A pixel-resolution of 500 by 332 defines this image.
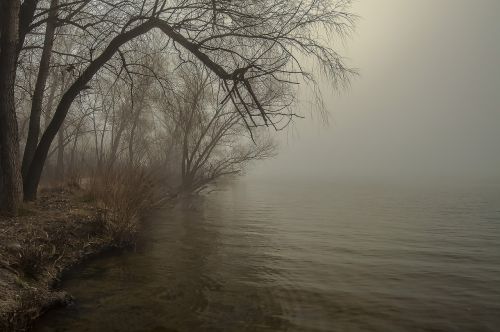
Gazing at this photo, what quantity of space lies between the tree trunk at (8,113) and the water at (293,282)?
2.37 m

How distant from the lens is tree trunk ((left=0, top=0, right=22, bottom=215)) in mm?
8609

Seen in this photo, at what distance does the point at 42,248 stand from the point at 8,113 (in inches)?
123

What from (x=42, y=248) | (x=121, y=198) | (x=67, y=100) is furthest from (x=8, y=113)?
(x=121, y=198)

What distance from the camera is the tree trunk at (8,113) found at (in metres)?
8.61

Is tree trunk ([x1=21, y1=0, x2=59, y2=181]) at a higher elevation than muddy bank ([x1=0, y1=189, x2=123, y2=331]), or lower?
higher

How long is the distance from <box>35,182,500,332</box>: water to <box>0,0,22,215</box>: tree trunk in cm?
237

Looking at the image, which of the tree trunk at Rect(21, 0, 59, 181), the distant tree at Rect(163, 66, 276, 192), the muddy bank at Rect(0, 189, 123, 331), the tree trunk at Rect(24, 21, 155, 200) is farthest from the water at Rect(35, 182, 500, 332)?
the distant tree at Rect(163, 66, 276, 192)

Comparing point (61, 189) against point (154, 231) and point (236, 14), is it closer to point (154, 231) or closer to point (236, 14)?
point (154, 231)

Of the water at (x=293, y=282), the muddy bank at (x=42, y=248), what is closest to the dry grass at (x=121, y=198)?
the muddy bank at (x=42, y=248)

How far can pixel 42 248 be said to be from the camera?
761 centimetres

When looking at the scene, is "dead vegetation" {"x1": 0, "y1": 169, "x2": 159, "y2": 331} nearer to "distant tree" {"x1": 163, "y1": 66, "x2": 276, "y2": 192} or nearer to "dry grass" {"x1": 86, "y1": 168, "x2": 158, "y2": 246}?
"dry grass" {"x1": 86, "y1": 168, "x2": 158, "y2": 246}

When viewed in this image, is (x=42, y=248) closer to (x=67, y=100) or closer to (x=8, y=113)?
(x=8, y=113)

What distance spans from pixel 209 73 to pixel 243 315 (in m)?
6.22

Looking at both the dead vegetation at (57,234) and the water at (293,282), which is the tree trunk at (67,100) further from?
the water at (293,282)
